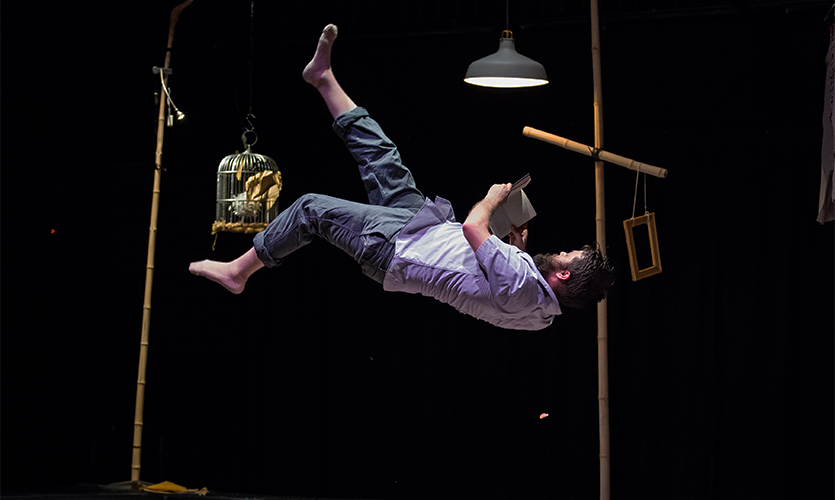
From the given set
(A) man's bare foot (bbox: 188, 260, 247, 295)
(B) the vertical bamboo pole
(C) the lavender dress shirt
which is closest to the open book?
(C) the lavender dress shirt

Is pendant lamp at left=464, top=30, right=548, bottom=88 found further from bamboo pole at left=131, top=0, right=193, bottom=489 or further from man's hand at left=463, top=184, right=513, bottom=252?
bamboo pole at left=131, top=0, right=193, bottom=489

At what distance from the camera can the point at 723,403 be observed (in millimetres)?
4945

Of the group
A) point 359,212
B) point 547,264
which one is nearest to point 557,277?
point 547,264

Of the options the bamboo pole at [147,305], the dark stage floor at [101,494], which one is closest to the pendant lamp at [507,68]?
the bamboo pole at [147,305]

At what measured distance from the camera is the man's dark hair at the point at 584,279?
10.7 ft

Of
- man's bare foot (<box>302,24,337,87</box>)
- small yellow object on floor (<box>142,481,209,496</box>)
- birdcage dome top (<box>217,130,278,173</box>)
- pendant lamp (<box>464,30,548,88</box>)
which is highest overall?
pendant lamp (<box>464,30,548,88</box>)

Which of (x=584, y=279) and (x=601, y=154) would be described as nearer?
(x=584, y=279)

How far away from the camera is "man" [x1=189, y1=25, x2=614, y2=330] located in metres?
3.12

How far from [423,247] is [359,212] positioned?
0.29m

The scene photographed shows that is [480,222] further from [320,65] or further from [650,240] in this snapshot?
[650,240]

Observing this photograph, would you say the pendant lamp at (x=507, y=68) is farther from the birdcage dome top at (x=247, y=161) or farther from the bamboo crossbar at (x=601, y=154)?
the birdcage dome top at (x=247, y=161)

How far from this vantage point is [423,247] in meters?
3.28

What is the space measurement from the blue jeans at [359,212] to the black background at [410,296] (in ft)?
5.86

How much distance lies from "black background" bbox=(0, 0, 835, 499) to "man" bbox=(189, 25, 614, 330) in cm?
180
